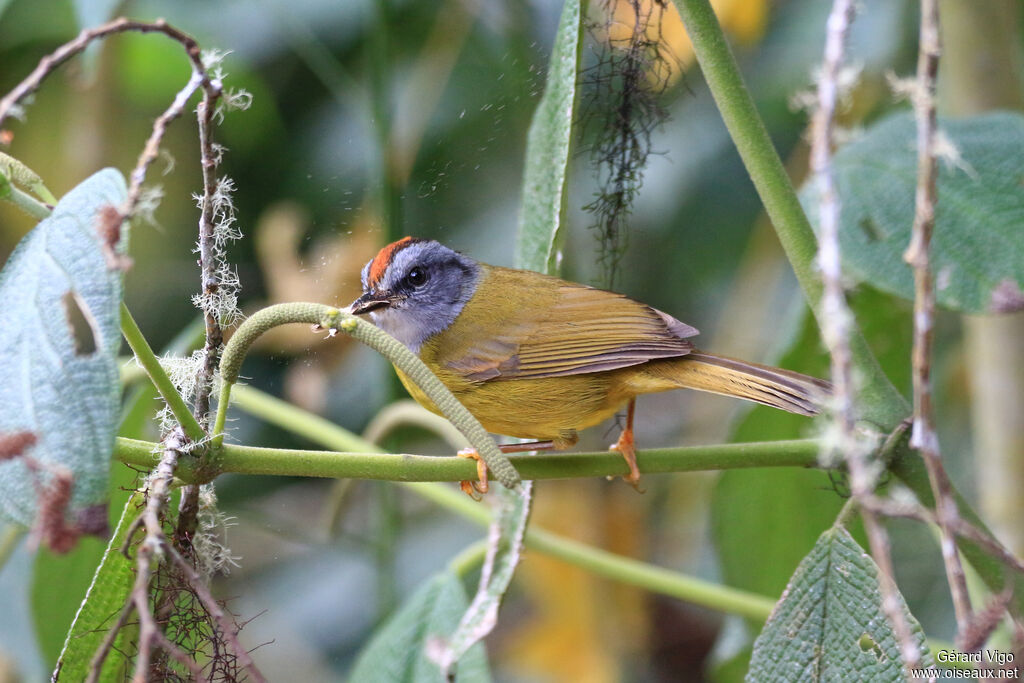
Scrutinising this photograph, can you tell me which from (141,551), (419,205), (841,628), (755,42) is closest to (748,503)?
(841,628)

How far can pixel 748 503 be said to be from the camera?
203 cm

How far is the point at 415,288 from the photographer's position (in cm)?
197

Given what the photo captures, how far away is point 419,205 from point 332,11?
1893mm

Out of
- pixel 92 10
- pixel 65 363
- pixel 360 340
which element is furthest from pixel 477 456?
pixel 92 10

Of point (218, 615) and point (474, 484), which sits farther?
point (474, 484)

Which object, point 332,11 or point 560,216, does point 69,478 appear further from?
point 332,11

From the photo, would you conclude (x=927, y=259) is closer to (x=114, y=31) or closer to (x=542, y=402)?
(x=114, y=31)

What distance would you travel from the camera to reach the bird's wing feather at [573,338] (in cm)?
177

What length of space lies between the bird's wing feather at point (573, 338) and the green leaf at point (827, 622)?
0.50 m

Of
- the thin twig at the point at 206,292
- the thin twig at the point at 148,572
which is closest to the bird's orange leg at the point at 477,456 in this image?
the thin twig at the point at 206,292

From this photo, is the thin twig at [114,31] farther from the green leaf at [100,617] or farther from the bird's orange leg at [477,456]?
the bird's orange leg at [477,456]

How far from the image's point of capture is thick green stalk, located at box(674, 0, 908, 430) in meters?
1.33

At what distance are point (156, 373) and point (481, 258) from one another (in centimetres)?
193

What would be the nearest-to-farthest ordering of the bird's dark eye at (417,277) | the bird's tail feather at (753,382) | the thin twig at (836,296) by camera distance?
the thin twig at (836,296)
the bird's tail feather at (753,382)
the bird's dark eye at (417,277)
